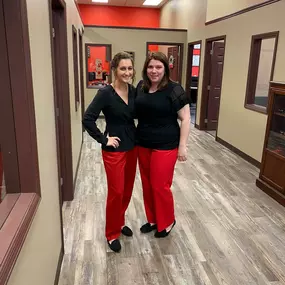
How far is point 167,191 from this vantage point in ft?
7.52

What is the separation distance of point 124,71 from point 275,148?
2082mm

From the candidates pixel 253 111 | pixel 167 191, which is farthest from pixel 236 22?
pixel 167 191

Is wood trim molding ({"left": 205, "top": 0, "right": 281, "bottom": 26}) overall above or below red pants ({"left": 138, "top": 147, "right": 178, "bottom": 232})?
above

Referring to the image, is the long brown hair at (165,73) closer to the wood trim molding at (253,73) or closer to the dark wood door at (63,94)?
the dark wood door at (63,94)

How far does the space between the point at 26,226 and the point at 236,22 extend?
15.4 feet

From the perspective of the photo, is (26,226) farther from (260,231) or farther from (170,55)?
(170,55)

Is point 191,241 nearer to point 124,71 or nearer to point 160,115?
point 160,115

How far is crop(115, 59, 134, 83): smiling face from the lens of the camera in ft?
6.34

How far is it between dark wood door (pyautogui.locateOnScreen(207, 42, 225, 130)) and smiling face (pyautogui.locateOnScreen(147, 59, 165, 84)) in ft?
12.8

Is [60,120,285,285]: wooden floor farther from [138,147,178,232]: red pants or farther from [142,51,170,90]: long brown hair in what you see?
[142,51,170,90]: long brown hair

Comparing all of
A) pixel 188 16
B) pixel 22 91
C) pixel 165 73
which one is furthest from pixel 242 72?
pixel 22 91

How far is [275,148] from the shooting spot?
322cm

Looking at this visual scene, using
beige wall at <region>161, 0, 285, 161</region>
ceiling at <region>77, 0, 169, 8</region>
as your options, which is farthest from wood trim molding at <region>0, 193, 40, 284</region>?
ceiling at <region>77, 0, 169, 8</region>

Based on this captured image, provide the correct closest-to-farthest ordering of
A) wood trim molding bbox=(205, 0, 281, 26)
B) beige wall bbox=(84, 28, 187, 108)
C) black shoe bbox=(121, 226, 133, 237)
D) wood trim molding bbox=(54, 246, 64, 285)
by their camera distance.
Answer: wood trim molding bbox=(54, 246, 64, 285) → black shoe bbox=(121, 226, 133, 237) → wood trim molding bbox=(205, 0, 281, 26) → beige wall bbox=(84, 28, 187, 108)
